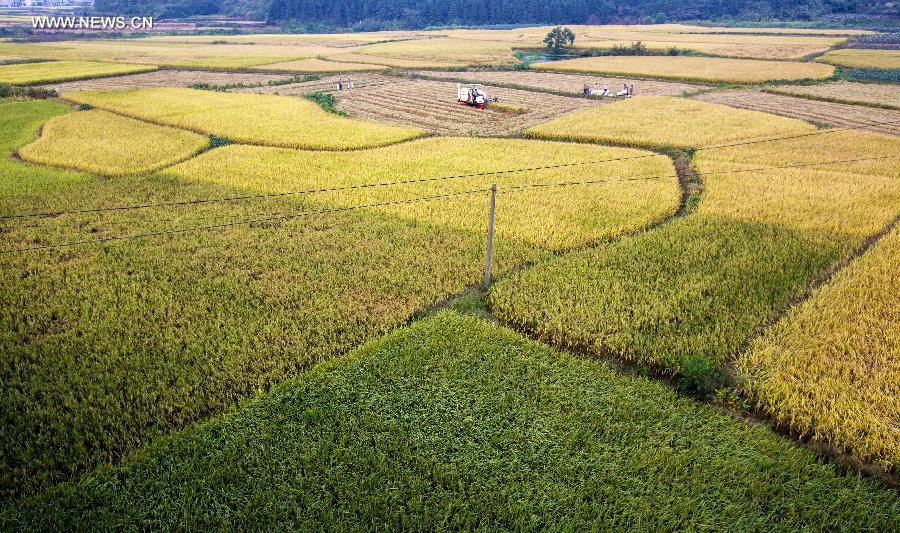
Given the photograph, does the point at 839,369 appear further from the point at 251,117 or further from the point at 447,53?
the point at 447,53

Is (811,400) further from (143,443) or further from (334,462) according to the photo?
(143,443)

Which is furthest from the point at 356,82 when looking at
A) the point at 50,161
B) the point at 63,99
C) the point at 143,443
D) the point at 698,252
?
the point at 143,443

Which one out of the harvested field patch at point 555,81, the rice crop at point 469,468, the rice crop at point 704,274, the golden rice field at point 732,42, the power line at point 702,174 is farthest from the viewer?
the golden rice field at point 732,42

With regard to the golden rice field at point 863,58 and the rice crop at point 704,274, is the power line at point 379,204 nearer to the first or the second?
the rice crop at point 704,274

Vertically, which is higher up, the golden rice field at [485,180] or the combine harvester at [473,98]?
the combine harvester at [473,98]

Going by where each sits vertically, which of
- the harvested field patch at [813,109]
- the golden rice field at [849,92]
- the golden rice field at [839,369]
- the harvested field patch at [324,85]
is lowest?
the golden rice field at [839,369]

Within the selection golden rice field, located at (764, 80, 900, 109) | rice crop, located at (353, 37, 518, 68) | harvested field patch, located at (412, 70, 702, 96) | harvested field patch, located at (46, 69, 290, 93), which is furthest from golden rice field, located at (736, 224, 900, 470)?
rice crop, located at (353, 37, 518, 68)

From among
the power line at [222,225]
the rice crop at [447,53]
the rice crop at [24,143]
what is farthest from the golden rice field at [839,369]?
the rice crop at [447,53]
